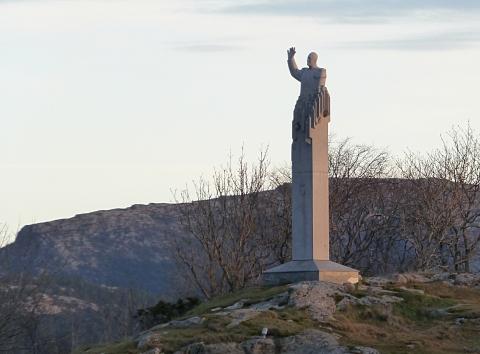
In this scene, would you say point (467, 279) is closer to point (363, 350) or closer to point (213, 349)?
point (363, 350)

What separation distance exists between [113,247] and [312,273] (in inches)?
4006

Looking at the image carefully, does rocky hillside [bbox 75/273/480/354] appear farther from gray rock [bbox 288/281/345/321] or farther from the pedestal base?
the pedestal base

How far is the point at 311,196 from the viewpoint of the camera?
36500mm

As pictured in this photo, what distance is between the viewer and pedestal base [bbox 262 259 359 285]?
3622 centimetres

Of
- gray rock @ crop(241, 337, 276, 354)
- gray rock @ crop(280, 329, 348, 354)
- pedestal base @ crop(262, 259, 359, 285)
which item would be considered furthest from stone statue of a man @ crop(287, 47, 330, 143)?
gray rock @ crop(241, 337, 276, 354)

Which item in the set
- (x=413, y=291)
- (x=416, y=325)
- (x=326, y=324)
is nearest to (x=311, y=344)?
(x=326, y=324)

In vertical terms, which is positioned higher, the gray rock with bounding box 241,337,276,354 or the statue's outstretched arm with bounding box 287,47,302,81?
the statue's outstretched arm with bounding box 287,47,302,81

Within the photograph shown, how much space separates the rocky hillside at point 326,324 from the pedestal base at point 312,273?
18.0 inches

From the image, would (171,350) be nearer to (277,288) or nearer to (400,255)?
(277,288)

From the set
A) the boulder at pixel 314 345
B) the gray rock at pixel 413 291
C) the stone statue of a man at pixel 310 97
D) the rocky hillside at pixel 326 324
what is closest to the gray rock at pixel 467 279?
the rocky hillside at pixel 326 324

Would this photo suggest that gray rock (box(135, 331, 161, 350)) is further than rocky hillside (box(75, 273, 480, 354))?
Yes

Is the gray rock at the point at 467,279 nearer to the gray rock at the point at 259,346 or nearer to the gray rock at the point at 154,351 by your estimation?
the gray rock at the point at 259,346

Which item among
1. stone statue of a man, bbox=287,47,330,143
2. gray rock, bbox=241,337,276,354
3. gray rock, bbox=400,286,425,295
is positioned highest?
stone statue of a man, bbox=287,47,330,143

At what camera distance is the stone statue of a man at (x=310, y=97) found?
36.8 metres
